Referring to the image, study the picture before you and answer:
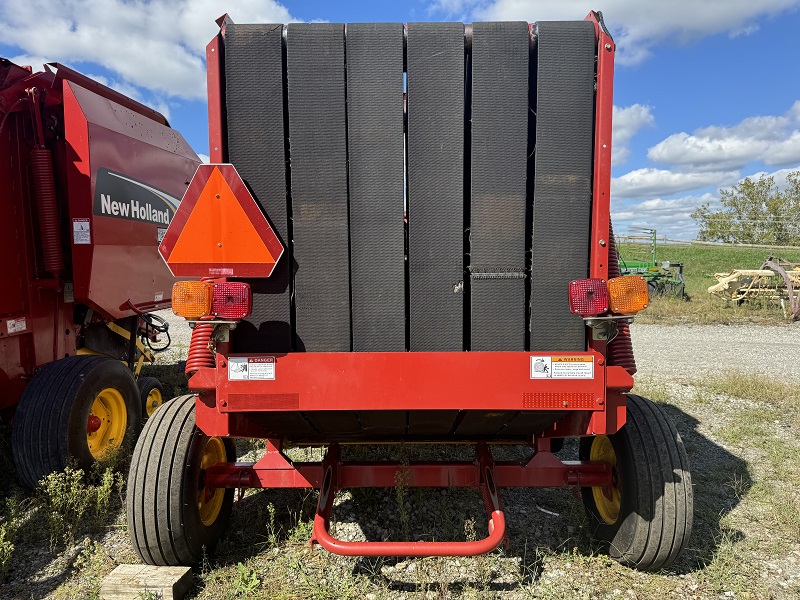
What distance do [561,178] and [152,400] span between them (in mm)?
4669

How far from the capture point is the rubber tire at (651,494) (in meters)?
2.60

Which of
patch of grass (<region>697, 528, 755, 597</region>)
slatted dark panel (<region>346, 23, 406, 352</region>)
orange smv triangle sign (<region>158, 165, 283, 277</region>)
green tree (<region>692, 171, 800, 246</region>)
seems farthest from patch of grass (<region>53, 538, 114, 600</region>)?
green tree (<region>692, 171, 800, 246</region>)

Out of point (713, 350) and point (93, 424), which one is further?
point (713, 350)

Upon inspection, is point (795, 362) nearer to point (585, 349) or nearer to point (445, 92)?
point (585, 349)

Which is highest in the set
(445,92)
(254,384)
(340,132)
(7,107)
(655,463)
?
(7,107)

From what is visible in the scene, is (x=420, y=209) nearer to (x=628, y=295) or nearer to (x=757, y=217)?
(x=628, y=295)

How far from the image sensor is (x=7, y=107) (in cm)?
381

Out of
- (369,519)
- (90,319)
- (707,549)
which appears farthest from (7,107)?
(707,549)

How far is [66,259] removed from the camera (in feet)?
14.0

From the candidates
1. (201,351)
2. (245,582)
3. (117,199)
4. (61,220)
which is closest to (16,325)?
(61,220)

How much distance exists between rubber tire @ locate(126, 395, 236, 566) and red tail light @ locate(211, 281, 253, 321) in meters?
1.00

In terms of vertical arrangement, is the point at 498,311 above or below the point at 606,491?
above

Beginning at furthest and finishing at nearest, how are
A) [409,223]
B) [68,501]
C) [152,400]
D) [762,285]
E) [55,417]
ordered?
[762,285] → [152,400] → [55,417] → [68,501] → [409,223]

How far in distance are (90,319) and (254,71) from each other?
11.3 feet
